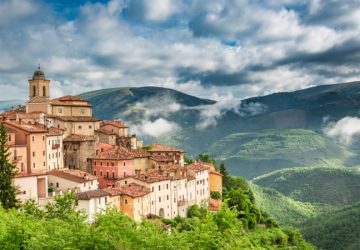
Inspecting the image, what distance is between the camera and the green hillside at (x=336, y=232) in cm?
16725

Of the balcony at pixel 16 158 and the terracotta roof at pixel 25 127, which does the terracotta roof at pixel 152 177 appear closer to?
the terracotta roof at pixel 25 127

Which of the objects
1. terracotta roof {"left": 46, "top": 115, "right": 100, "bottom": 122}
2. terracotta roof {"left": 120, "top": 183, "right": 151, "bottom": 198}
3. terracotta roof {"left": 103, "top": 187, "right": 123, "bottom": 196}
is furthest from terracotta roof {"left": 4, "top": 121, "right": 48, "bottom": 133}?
terracotta roof {"left": 120, "top": 183, "right": 151, "bottom": 198}

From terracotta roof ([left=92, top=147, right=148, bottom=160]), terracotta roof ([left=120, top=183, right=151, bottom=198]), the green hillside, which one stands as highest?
terracotta roof ([left=92, top=147, right=148, bottom=160])

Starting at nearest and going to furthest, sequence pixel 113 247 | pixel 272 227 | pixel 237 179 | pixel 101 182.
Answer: pixel 113 247
pixel 101 182
pixel 272 227
pixel 237 179

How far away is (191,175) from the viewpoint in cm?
9419

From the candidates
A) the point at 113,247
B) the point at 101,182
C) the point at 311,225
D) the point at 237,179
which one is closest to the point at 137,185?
the point at 101,182

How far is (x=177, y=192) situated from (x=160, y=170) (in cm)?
504

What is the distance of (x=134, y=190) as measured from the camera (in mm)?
75000

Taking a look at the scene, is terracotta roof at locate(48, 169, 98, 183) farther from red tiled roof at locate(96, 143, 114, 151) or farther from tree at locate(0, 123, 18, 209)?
red tiled roof at locate(96, 143, 114, 151)

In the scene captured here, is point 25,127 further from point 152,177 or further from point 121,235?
point 121,235

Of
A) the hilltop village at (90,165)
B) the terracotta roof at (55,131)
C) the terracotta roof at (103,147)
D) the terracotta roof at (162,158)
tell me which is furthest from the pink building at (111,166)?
the terracotta roof at (162,158)

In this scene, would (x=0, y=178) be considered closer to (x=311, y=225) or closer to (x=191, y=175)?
(x=191, y=175)

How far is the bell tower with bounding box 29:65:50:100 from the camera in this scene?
92.9 meters

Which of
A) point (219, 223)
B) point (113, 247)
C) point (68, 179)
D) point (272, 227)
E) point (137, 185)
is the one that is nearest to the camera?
point (113, 247)
